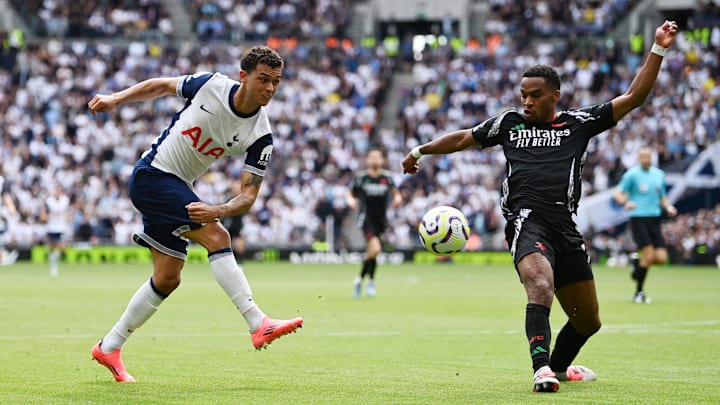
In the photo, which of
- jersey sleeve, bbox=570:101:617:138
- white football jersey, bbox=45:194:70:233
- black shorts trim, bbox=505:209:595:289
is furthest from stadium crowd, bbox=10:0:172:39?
black shorts trim, bbox=505:209:595:289

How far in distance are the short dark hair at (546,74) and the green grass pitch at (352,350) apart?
2.26 meters

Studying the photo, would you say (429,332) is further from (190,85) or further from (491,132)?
(190,85)

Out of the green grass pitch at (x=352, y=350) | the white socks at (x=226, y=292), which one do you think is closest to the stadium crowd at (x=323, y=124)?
the green grass pitch at (x=352, y=350)

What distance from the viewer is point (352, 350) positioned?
445 inches

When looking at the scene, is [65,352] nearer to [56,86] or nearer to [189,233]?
[189,233]

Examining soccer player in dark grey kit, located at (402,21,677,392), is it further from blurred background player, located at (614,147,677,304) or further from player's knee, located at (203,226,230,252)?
blurred background player, located at (614,147,677,304)

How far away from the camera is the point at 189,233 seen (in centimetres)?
863

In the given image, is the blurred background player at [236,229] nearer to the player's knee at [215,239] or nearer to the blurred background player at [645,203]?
the blurred background player at [645,203]

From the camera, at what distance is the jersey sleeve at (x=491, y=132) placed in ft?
28.3

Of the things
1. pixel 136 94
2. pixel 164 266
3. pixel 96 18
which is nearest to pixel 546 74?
pixel 136 94

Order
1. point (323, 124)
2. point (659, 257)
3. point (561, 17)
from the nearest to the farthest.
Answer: point (659, 257)
point (323, 124)
point (561, 17)

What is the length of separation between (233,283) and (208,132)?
1167 mm

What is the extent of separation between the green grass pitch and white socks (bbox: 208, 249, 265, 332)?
1.77 feet

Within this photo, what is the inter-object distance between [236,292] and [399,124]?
34.5 meters
